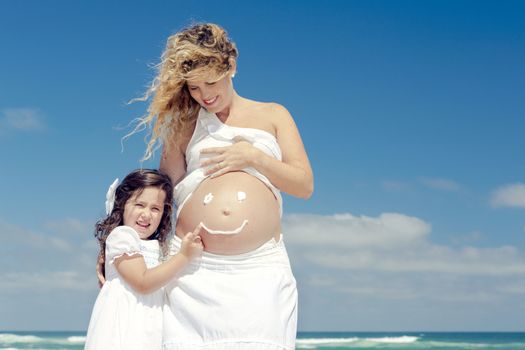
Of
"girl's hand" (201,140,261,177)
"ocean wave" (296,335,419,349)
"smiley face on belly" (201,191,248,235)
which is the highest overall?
"ocean wave" (296,335,419,349)

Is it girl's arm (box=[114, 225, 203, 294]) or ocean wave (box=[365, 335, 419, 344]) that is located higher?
ocean wave (box=[365, 335, 419, 344])

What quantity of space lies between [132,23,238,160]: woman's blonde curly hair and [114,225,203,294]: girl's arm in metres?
0.80

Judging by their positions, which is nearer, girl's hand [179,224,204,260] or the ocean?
girl's hand [179,224,204,260]

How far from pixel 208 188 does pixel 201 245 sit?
351 mm

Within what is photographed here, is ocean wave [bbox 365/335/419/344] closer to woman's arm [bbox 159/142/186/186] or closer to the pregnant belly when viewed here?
woman's arm [bbox 159/142/186/186]

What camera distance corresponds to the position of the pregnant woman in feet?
12.0

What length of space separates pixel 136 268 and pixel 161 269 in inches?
6.4

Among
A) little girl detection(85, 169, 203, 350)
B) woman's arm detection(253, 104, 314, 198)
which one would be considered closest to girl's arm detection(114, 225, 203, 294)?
little girl detection(85, 169, 203, 350)

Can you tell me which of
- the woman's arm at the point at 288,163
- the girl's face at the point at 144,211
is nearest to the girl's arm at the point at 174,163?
the girl's face at the point at 144,211

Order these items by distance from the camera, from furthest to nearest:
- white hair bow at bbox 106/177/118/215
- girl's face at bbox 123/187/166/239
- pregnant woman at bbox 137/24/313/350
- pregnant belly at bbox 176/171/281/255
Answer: white hair bow at bbox 106/177/118/215
girl's face at bbox 123/187/166/239
pregnant belly at bbox 176/171/281/255
pregnant woman at bbox 137/24/313/350

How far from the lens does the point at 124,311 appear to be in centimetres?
378

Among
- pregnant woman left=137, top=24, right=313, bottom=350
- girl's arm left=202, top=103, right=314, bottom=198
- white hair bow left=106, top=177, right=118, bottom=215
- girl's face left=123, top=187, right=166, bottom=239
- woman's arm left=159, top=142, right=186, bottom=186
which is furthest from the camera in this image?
woman's arm left=159, top=142, right=186, bottom=186

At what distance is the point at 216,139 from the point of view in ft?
13.7

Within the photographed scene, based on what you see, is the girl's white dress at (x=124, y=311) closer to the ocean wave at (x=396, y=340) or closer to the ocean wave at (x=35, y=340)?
the ocean wave at (x=35, y=340)
